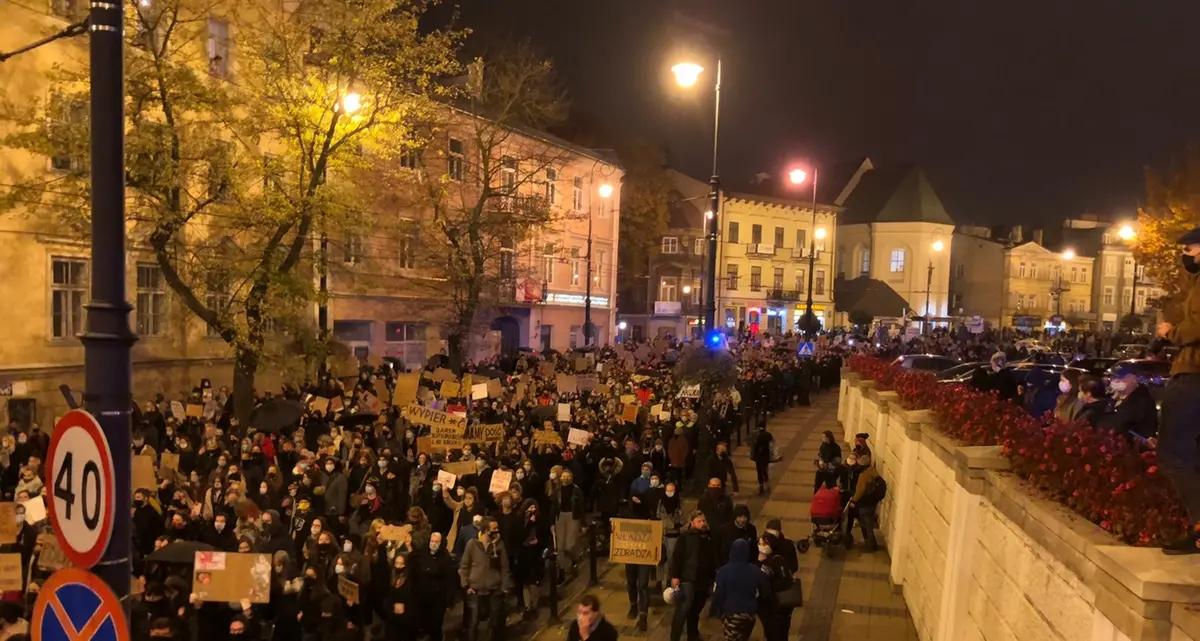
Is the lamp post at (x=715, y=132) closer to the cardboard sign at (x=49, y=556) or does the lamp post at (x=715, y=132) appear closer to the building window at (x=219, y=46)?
the cardboard sign at (x=49, y=556)

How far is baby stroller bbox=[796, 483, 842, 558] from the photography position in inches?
502

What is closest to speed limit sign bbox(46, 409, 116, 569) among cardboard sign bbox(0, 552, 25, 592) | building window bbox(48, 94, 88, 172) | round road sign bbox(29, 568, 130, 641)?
round road sign bbox(29, 568, 130, 641)

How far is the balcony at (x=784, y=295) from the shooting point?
63.1 metres

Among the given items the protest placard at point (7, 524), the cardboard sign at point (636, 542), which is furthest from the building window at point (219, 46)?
the cardboard sign at point (636, 542)

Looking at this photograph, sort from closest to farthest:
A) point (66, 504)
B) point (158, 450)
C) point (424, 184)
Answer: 1. point (66, 504)
2. point (158, 450)
3. point (424, 184)

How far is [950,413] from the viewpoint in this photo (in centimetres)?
895

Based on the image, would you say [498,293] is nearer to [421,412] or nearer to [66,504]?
[421,412]

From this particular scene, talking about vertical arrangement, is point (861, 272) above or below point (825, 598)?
above

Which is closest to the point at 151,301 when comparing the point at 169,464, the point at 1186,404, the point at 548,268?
the point at 169,464

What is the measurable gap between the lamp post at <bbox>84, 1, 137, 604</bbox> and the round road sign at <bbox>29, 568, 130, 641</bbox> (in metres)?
0.19

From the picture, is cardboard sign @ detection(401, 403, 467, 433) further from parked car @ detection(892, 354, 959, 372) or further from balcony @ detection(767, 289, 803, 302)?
balcony @ detection(767, 289, 803, 302)

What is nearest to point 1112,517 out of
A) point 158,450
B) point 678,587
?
point 678,587

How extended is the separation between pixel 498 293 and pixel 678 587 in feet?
79.1

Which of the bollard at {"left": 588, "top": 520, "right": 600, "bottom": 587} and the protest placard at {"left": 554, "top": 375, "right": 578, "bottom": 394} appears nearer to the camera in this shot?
the bollard at {"left": 588, "top": 520, "right": 600, "bottom": 587}
